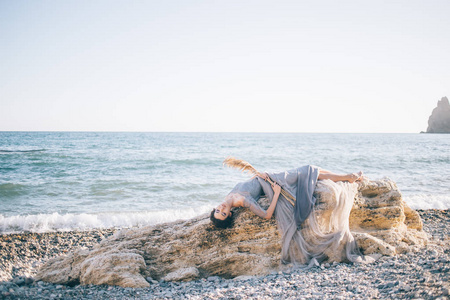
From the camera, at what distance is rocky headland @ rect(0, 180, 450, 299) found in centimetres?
468

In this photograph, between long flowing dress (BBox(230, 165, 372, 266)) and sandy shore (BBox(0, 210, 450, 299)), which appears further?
long flowing dress (BBox(230, 165, 372, 266))

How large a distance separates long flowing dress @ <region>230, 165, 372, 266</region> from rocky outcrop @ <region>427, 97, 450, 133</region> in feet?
432

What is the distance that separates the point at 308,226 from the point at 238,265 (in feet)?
5.59

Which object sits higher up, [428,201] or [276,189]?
[276,189]

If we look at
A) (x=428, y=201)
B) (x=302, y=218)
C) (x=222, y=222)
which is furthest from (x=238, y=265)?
(x=428, y=201)

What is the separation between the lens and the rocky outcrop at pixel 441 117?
356 feet

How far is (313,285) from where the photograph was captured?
476 cm

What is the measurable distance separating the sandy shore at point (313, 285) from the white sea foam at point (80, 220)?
405cm

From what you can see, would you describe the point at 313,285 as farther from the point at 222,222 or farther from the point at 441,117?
the point at 441,117

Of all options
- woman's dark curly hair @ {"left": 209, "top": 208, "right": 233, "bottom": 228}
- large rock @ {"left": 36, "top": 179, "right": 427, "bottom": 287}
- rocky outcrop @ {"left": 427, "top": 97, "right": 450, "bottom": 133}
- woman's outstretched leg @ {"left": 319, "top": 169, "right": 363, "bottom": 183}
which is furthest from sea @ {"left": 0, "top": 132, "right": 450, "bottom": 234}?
rocky outcrop @ {"left": 427, "top": 97, "right": 450, "bottom": 133}

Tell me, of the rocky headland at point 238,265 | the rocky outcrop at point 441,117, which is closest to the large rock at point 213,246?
the rocky headland at point 238,265

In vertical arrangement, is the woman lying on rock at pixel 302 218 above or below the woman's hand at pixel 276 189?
below

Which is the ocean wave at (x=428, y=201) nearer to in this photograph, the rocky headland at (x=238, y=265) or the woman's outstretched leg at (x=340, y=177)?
the rocky headland at (x=238, y=265)

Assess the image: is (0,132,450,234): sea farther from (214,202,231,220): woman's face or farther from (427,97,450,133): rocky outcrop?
(427,97,450,133): rocky outcrop
